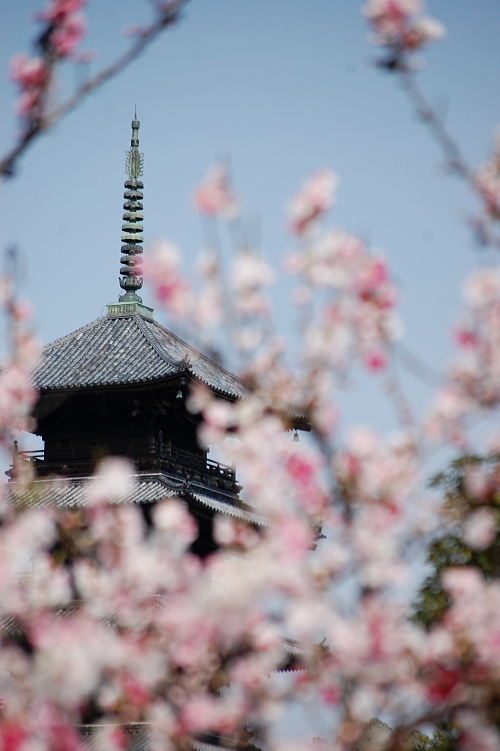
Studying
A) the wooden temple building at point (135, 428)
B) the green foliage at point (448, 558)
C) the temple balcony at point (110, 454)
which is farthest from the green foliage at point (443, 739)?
the temple balcony at point (110, 454)

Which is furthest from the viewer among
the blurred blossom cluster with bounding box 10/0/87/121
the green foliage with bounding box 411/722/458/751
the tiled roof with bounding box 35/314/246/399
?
the tiled roof with bounding box 35/314/246/399

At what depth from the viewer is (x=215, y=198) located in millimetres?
7109

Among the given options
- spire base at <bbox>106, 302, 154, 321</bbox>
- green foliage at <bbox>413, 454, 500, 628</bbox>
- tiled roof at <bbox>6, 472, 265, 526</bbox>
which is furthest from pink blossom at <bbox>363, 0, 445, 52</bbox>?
spire base at <bbox>106, 302, 154, 321</bbox>

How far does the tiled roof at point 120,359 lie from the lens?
23.1 metres

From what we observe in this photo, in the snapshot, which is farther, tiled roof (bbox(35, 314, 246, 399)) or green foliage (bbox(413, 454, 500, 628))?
tiled roof (bbox(35, 314, 246, 399))

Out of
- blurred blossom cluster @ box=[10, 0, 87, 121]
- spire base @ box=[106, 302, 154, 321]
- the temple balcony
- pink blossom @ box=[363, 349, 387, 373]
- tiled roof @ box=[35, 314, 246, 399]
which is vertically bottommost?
pink blossom @ box=[363, 349, 387, 373]

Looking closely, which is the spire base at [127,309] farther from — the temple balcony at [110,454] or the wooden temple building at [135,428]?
the temple balcony at [110,454]

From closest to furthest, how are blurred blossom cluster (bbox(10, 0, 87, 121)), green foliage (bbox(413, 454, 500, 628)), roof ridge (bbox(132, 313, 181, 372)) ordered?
blurred blossom cluster (bbox(10, 0, 87, 121)) → green foliage (bbox(413, 454, 500, 628)) → roof ridge (bbox(132, 313, 181, 372))

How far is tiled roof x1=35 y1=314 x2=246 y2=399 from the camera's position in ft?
A: 75.7

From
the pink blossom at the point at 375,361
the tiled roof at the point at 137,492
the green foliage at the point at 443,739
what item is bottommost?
the green foliage at the point at 443,739

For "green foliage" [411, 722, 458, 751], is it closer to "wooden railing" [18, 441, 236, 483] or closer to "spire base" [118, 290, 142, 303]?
"wooden railing" [18, 441, 236, 483]

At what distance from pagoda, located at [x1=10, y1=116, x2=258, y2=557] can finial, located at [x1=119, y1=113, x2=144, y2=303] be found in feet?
6.75

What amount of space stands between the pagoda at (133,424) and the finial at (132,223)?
206 centimetres

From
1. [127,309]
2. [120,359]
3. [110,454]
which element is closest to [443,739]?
[110,454]
